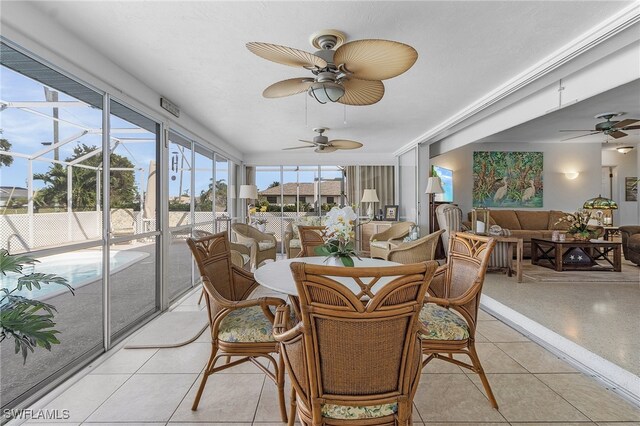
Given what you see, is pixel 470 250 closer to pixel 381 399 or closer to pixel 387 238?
pixel 381 399

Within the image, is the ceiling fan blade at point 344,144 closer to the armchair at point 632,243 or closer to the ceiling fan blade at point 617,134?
the ceiling fan blade at point 617,134

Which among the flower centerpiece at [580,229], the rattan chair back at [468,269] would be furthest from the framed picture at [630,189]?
the rattan chair back at [468,269]

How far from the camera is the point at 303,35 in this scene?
7.61 feet

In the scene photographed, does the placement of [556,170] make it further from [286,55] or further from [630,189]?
[286,55]

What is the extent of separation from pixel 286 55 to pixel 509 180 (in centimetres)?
754

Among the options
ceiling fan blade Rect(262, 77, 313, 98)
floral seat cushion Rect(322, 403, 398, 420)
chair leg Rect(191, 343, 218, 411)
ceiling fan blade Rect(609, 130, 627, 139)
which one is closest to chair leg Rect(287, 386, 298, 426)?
floral seat cushion Rect(322, 403, 398, 420)

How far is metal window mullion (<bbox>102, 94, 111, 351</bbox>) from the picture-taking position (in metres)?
2.64

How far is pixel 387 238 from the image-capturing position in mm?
6129

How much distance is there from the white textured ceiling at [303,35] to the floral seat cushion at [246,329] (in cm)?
193

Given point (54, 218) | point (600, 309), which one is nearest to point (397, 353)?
point (54, 218)

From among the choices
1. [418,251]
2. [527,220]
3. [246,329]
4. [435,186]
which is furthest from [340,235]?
[527,220]

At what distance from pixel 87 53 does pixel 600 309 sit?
5.27 meters

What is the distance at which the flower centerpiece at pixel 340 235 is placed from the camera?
2.09 metres

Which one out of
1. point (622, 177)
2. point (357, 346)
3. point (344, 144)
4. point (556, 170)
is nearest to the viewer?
point (357, 346)
